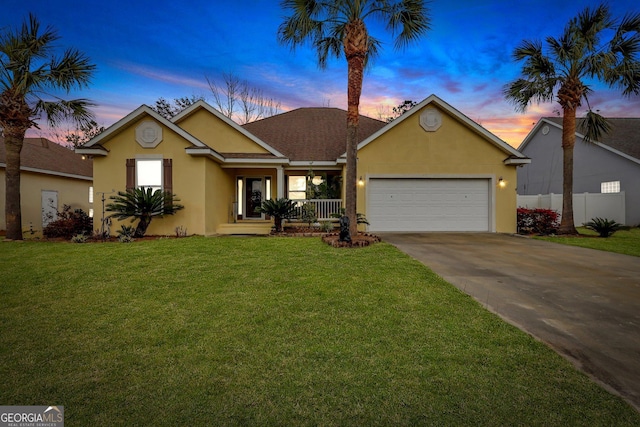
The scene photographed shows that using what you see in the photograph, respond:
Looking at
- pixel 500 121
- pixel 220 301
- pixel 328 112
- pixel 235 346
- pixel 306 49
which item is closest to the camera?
pixel 235 346

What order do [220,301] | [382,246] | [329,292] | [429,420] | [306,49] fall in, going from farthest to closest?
[306,49] → [382,246] → [329,292] → [220,301] → [429,420]

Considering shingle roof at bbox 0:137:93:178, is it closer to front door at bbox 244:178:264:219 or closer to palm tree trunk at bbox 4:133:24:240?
palm tree trunk at bbox 4:133:24:240

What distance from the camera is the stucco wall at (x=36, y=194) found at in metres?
14.2

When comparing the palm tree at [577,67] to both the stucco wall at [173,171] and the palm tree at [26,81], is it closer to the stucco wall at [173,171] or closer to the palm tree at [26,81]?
the stucco wall at [173,171]

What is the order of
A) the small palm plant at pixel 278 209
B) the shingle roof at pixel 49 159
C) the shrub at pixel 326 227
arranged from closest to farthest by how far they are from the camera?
the small palm plant at pixel 278 209, the shrub at pixel 326 227, the shingle roof at pixel 49 159

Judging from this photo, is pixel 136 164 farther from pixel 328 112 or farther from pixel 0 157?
pixel 328 112

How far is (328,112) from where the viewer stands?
18.1 metres

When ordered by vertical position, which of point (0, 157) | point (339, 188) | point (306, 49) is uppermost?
point (306, 49)

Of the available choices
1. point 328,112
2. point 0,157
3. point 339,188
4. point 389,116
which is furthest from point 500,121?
point 0,157

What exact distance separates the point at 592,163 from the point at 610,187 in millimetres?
1804

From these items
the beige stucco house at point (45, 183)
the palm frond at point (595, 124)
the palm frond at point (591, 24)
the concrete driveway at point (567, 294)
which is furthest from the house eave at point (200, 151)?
the palm frond at point (595, 124)

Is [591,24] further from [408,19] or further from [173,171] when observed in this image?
[173,171]

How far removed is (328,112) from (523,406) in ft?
58.0

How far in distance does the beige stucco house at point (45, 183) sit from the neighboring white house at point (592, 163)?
87.1ft
